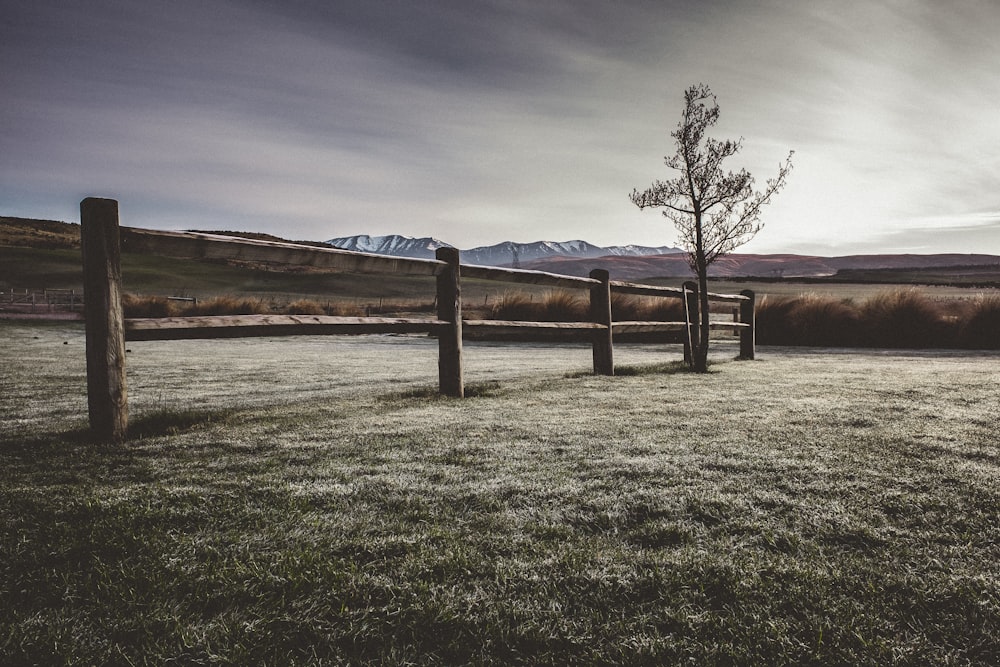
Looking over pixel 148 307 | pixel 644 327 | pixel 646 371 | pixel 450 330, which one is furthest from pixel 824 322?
pixel 148 307

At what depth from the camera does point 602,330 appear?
5.55m

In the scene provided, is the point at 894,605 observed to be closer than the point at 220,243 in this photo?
Yes

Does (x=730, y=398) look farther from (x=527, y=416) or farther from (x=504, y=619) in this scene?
(x=504, y=619)

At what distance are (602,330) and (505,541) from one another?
4.27 metres

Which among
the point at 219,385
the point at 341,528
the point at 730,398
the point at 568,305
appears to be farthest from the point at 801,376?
the point at 568,305

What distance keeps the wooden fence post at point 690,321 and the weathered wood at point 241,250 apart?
3993 millimetres

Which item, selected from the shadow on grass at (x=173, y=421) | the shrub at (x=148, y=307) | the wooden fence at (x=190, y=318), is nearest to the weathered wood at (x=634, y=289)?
the wooden fence at (x=190, y=318)

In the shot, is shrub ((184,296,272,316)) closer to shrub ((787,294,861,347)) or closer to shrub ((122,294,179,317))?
shrub ((122,294,179,317))

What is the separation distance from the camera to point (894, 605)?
3.70 feet

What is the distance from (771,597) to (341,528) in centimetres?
110

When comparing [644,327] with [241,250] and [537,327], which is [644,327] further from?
[241,250]

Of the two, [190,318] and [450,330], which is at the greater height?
[190,318]

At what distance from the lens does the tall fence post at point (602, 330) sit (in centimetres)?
553

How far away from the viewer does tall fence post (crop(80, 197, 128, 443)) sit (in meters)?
2.52
